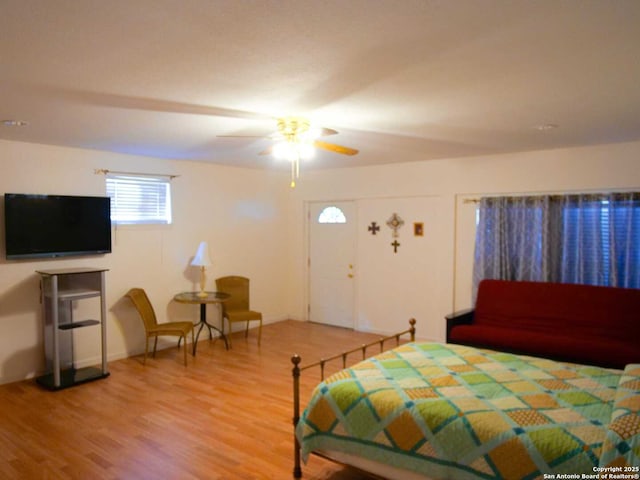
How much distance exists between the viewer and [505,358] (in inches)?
126

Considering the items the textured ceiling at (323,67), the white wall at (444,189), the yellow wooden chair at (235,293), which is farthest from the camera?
the yellow wooden chair at (235,293)

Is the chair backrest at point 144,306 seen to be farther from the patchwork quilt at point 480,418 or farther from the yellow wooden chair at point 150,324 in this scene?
the patchwork quilt at point 480,418

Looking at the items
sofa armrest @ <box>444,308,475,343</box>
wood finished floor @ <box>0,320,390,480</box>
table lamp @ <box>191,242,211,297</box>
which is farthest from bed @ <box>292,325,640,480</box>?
table lamp @ <box>191,242,211,297</box>

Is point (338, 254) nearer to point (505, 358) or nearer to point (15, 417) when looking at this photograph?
point (505, 358)

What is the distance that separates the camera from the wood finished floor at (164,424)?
2807mm

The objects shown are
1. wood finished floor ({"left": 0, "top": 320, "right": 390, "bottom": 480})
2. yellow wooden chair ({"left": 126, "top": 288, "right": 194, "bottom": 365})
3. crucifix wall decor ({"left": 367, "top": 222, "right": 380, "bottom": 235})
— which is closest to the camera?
wood finished floor ({"left": 0, "top": 320, "right": 390, "bottom": 480})

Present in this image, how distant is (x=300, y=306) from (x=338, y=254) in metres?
1.17

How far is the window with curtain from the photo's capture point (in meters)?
4.36

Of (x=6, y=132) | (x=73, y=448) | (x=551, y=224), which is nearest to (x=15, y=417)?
(x=73, y=448)

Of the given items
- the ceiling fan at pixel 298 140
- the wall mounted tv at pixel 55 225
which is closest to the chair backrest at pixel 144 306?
the wall mounted tv at pixel 55 225

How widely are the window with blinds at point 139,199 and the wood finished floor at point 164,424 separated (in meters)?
1.70

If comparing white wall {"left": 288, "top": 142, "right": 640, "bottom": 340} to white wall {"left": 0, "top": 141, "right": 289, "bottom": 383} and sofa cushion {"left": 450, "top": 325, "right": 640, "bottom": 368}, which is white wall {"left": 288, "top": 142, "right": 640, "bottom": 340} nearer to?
white wall {"left": 0, "top": 141, "right": 289, "bottom": 383}

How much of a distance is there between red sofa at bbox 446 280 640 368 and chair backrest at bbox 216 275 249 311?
114 inches

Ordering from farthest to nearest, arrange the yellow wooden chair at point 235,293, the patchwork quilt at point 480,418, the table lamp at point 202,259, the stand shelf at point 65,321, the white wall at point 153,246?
1. the yellow wooden chair at point 235,293
2. the table lamp at point 202,259
3. the white wall at point 153,246
4. the stand shelf at point 65,321
5. the patchwork quilt at point 480,418
